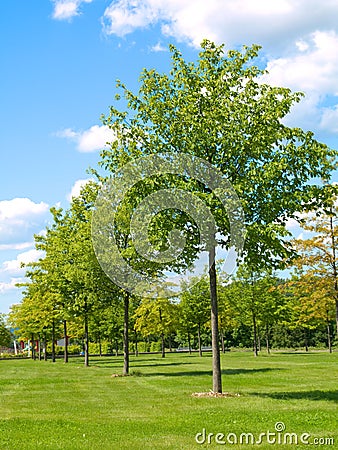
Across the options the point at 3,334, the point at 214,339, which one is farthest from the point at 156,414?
the point at 3,334

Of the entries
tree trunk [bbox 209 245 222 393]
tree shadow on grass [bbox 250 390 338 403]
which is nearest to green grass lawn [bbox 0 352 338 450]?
tree shadow on grass [bbox 250 390 338 403]

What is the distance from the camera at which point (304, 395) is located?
57.6 feet

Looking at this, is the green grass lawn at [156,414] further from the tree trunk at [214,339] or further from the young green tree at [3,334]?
the young green tree at [3,334]

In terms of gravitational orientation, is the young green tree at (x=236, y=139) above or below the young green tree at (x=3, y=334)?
above

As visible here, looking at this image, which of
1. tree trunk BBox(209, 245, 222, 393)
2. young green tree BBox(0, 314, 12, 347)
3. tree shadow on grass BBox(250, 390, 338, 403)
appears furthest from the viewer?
young green tree BBox(0, 314, 12, 347)

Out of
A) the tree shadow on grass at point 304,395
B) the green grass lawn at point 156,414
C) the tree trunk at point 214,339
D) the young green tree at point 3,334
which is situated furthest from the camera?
the young green tree at point 3,334

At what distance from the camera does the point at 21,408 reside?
16.0 metres

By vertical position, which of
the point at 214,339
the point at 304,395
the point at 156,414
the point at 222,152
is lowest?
the point at 304,395

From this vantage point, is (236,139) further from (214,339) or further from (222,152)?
(214,339)

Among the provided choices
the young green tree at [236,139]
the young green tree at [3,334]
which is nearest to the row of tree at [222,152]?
the young green tree at [236,139]

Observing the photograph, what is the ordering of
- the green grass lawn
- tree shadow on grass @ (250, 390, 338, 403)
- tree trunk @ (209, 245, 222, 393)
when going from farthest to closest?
tree trunk @ (209, 245, 222, 393) → tree shadow on grass @ (250, 390, 338, 403) → the green grass lawn

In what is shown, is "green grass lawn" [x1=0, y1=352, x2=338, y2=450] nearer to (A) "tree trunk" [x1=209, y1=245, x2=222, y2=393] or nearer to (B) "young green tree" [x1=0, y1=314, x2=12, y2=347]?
(A) "tree trunk" [x1=209, y1=245, x2=222, y2=393]

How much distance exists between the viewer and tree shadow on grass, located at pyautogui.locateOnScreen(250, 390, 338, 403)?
16.8 meters

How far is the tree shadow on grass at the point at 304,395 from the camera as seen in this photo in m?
16.8
